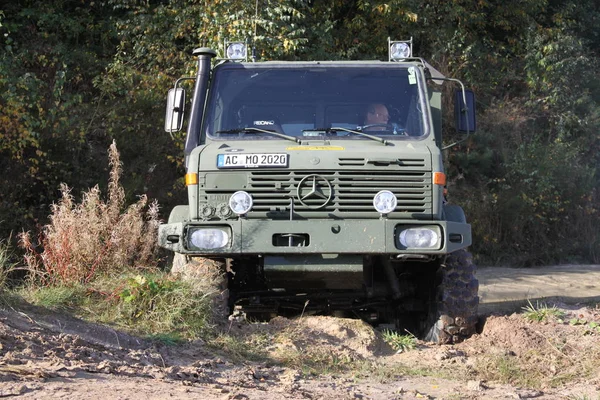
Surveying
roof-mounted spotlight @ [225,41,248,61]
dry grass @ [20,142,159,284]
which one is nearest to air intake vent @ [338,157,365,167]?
roof-mounted spotlight @ [225,41,248,61]

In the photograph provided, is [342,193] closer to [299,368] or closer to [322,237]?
[322,237]

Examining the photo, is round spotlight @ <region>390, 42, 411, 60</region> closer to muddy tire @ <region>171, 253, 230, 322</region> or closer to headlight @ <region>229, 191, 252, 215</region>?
headlight @ <region>229, 191, 252, 215</region>

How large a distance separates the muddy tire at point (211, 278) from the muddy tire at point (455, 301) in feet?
5.71

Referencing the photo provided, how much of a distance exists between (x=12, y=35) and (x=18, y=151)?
2791 millimetres

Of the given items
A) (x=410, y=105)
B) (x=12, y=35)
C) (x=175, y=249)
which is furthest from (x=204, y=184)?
(x=12, y=35)

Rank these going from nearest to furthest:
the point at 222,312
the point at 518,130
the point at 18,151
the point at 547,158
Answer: the point at 222,312 < the point at 18,151 < the point at 547,158 < the point at 518,130

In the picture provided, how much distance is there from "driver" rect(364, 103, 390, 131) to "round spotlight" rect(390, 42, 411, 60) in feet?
2.12

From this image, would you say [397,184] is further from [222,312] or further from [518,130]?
[518,130]

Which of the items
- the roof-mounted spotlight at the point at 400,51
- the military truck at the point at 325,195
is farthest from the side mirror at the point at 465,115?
the roof-mounted spotlight at the point at 400,51

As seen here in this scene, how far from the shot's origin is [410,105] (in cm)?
752

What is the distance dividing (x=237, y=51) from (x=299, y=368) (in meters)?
3.10

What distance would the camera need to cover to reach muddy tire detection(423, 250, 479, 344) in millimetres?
7188

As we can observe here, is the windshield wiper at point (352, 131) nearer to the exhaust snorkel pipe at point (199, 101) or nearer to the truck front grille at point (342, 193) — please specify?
the truck front grille at point (342, 193)

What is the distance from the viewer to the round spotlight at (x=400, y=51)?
25.9ft
